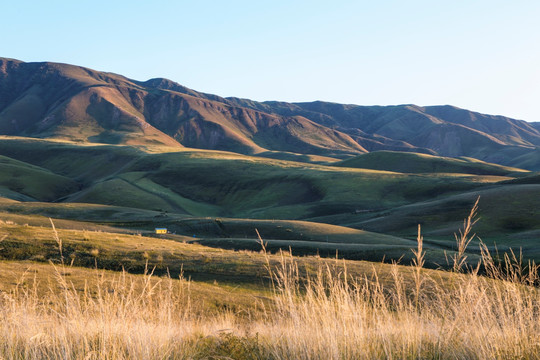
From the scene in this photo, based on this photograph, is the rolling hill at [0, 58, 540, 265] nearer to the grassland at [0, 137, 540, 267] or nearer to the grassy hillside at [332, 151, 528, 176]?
the grassland at [0, 137, 540, 267]

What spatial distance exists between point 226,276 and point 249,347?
56.2 feet

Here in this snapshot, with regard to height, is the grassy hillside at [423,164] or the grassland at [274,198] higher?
the grassy hillside at [423,164]

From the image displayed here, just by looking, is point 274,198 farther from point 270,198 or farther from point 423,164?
point 423,164

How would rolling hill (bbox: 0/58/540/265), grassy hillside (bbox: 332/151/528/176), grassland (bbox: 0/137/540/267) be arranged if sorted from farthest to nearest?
1. grassy hillside (bbox: 332/151/528/176)
2. grassland (bbox: 0/137/540/267)
3. rolling hill (bbox: 0/58/540/265)

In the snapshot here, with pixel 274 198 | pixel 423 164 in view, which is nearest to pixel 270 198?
pixel 274 198

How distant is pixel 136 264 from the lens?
22812 millimetres

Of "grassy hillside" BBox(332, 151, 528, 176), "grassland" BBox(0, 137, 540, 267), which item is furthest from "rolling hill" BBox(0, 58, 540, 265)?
"grassy hillside" BBox(332, 151, 528, 176)

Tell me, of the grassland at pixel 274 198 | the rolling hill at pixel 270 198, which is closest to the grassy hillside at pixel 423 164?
the rolling hill at pixel 270 198

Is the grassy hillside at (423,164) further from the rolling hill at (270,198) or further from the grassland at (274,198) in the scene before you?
the grassland at (274,198)

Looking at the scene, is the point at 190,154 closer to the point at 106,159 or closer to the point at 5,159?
the point at 106,159

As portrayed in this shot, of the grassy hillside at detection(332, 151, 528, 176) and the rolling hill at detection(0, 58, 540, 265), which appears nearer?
the rolling hill at detection(0, 58, 540, 265)

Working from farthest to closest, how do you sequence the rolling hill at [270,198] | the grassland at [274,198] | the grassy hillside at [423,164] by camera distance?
the grassy hillside at [423,164] → the grassland at [274,198] → the rolling hill at [270,198]

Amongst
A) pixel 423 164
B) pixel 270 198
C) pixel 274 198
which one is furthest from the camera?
pixel 423 164

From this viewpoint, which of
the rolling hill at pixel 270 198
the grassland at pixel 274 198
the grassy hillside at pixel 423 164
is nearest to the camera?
the rolling hill at pixel 270 198
